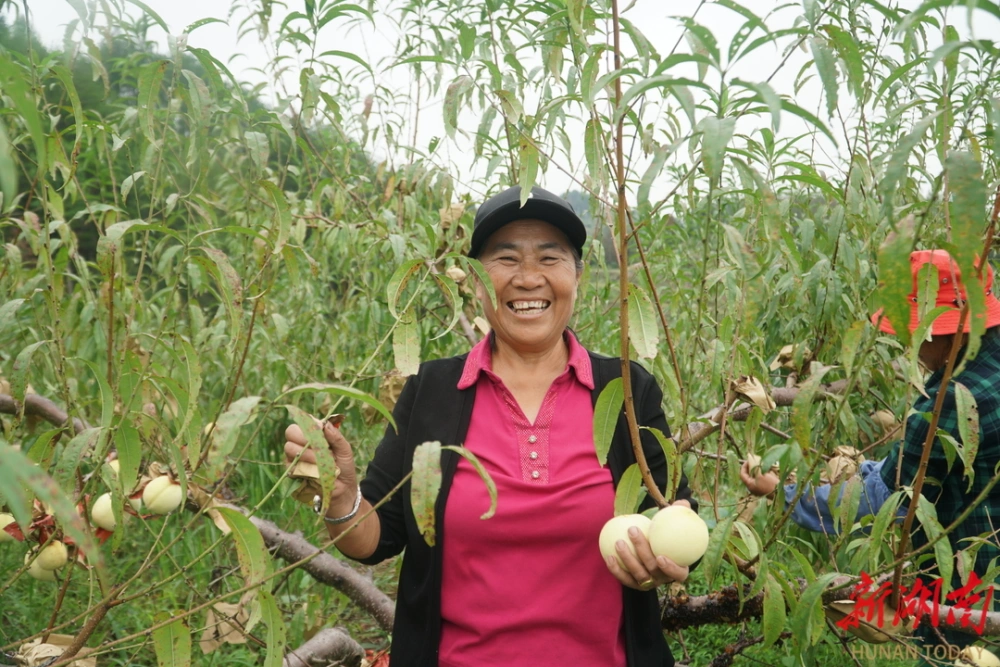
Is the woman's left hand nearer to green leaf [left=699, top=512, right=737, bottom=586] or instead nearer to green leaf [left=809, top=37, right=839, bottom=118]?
green leaf [left=699, top=512, right=737, bottom=586]

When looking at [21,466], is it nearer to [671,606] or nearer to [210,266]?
[210,266]

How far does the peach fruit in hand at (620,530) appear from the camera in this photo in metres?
1.29

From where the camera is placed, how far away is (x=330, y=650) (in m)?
1.90

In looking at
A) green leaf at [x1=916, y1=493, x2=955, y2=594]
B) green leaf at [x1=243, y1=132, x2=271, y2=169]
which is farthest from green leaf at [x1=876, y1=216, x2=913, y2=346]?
green leaf at [x1=243, y1=132, x2=271, y2=169]

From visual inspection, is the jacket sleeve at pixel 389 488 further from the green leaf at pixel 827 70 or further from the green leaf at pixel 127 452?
the green leaf at pixel 827 70

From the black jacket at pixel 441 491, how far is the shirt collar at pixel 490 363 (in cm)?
2

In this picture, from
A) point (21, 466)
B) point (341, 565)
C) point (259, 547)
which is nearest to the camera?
point (21, 466)

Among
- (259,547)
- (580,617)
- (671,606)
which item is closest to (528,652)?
(580,617)

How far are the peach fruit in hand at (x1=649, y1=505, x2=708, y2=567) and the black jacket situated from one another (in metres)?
0.36

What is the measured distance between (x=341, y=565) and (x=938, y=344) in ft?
5.27

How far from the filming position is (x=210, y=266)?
120 centimetres

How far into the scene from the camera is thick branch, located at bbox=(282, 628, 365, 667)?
1.87 metres

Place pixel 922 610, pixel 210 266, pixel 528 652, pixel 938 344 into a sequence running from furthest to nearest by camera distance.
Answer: pixel 938 344 → pixel 528 652 → pixel 922 610 → pixel 210 266

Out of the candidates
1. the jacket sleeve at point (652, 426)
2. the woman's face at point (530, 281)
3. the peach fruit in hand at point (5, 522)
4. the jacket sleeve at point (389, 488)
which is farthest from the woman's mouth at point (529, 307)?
the peach fruit in hand at point (5, 522)
